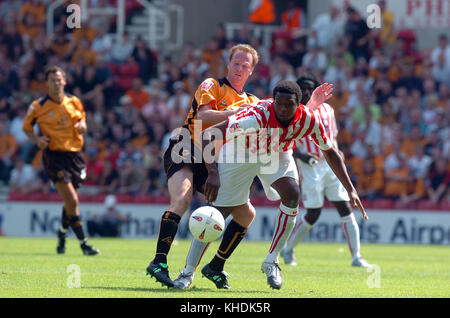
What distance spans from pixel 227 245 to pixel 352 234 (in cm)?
419

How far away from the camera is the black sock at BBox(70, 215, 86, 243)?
13461 mm

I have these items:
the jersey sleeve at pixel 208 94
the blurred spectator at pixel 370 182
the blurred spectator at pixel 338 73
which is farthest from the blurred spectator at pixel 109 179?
the jersey sleeve at pixel 208 94

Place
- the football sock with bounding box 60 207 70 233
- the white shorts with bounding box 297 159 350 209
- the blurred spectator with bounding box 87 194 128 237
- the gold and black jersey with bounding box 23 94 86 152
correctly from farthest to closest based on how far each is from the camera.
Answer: the blurred spectator with bounding box 87 194 128 237 → the football sock with bounding box 60 207 70 233 → the gold and black jersey with bounding box 23 94 86 152 → the white shorts with bounding box 297 159 350 209

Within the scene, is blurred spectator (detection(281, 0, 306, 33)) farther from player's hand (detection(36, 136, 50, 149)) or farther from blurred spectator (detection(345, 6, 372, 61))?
player's hand (detection(36, 136, 50, 149))

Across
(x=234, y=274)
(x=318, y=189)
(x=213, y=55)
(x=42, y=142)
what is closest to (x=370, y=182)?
(x=213, y=55)

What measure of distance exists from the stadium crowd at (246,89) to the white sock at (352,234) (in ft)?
23.0

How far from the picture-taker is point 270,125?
323 inches

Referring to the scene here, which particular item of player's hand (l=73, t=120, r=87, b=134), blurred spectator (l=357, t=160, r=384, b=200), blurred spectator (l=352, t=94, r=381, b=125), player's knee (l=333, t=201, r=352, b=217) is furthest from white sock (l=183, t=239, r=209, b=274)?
blurred spectator (l=352, t=94, r=381, b=125)

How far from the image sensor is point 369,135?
67.6ft

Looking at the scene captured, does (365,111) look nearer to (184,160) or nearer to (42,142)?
(42,142)

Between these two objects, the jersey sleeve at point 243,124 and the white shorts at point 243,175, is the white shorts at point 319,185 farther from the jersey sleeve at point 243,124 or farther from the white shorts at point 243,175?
the jersey sleeve at point 243,124

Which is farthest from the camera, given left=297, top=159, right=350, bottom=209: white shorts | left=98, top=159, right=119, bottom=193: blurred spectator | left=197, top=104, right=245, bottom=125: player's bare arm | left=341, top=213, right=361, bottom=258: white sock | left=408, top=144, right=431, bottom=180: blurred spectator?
left=98, top=159, right=119, bottom=193: blurred spectator

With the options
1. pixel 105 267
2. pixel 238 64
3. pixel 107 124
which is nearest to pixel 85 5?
pixel 107 124

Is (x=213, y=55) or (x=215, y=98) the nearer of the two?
(x=215, y=98)
